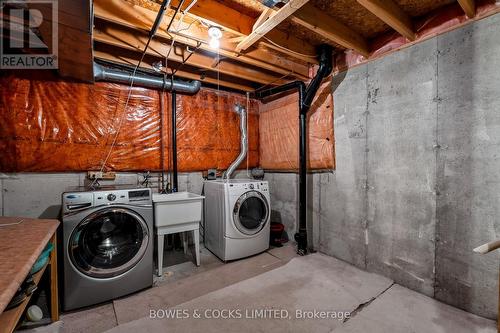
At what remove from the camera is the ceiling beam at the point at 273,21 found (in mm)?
1594

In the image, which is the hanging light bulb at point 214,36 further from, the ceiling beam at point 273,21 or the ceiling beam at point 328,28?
the ceiling beam at point 328,28

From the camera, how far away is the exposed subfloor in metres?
1.63

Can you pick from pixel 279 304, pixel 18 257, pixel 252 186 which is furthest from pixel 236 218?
pixel 18 257

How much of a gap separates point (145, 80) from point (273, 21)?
71.7 inches

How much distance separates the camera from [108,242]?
82.9 inches

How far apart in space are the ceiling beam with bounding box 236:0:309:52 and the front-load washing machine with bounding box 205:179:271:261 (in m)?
1.54

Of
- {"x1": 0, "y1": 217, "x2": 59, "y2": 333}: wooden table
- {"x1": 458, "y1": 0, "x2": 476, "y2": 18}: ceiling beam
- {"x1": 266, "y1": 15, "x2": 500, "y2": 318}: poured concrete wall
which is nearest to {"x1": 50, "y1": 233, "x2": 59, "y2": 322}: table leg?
{"x1": 0, "y1": 217, "x2": 59, "y2": 333}: wooden table

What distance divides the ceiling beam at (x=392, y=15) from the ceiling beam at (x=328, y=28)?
1.25 ft

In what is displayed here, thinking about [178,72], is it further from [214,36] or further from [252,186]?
[252,186]

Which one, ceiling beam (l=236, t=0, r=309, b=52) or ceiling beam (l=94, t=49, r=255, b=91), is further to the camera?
ceiling beam (l=94, t=49, r=255, b=91)

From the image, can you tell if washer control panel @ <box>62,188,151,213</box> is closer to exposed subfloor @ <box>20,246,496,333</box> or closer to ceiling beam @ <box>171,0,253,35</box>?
exposed subfloor @ <box>20,246,496,333</box>

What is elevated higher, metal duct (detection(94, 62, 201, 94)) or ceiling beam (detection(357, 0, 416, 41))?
ceiling beam (detection(357, 0, 416, 41))

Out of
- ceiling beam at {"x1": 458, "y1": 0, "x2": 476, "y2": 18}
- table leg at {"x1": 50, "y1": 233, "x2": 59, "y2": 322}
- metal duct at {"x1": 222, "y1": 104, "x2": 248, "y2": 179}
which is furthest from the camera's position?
metal duct at {"x1": 222, "y1": 104, "x2": 248, "y2": 179}

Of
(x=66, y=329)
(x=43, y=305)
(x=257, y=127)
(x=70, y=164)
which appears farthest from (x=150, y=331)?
(x=257, y=127)
